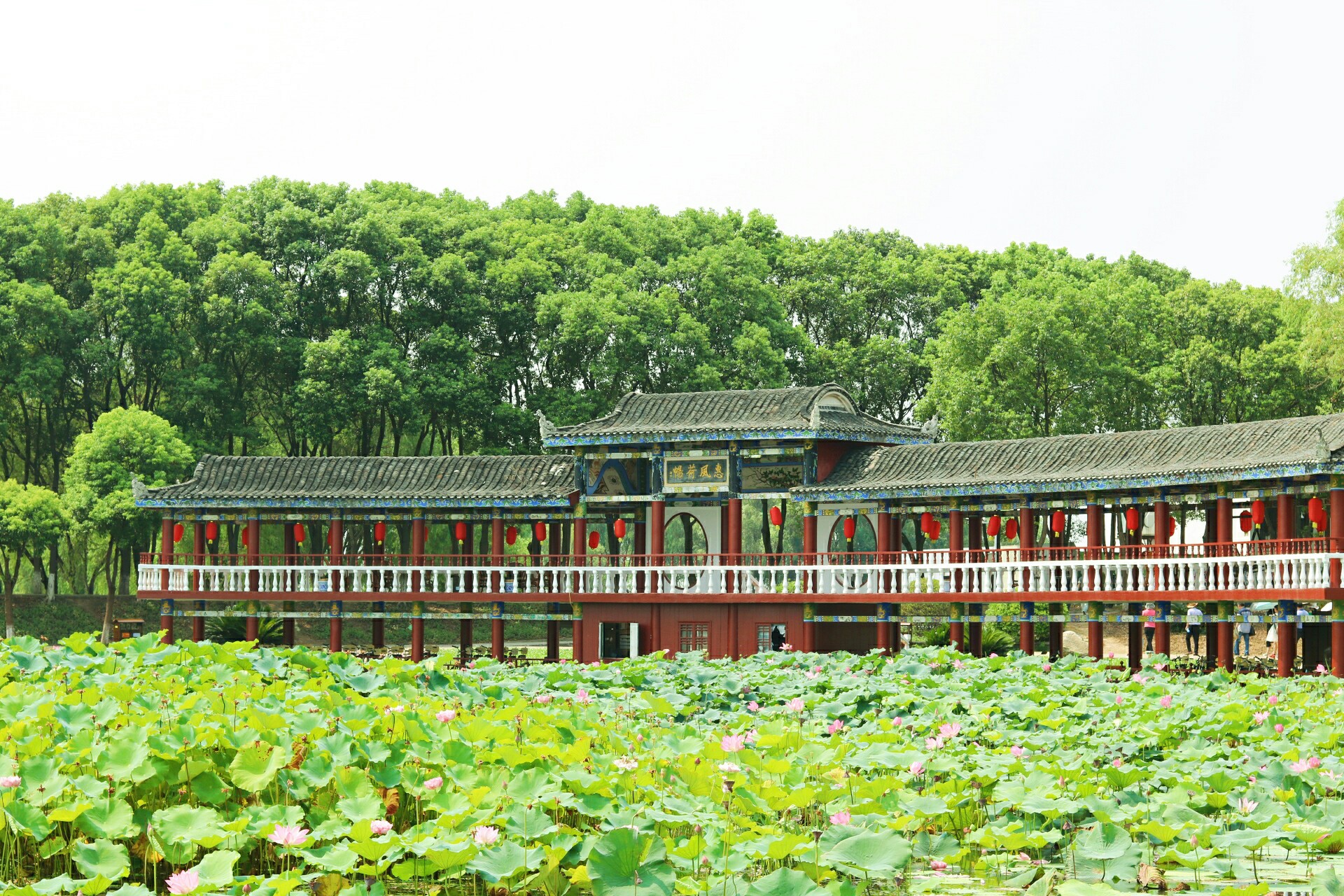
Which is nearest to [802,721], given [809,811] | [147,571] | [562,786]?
[809,811]

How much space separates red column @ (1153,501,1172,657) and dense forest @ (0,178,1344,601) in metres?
10.5

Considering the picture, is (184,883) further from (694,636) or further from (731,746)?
(694,636)

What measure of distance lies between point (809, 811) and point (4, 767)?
166 inches

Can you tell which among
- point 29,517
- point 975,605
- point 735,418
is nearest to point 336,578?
point 735,418

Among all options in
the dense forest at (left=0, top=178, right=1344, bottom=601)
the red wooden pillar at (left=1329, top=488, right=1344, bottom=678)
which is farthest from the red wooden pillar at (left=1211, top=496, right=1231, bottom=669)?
the dense forest at (left=0, top=178, right=1344, bottom=601)

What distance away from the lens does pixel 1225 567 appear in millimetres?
21578

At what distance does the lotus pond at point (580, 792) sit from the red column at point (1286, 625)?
28.7 feet

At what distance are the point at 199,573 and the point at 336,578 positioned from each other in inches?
93.6

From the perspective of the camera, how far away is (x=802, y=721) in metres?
12.8

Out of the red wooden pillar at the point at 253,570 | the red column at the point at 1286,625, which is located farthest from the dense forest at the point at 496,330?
the red column at the point at 1286,625

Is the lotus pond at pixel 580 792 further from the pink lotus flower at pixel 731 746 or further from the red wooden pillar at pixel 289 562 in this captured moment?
the red wooden pillar at pixel 289 562

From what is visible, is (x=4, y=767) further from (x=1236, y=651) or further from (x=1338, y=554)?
(x=1236, y=651)

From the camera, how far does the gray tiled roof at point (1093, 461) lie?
21.0 m

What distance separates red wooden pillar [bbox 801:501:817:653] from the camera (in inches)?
1006
